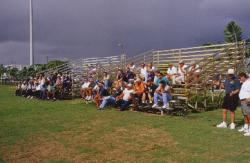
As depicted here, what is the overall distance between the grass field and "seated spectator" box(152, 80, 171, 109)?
84 cm

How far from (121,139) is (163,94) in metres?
5.63

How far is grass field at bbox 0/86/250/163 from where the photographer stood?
9.09 m

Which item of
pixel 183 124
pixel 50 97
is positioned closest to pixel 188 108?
pixel 183 124

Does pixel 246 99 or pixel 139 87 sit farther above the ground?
pixel 139 87

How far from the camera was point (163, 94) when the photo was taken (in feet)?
53.7

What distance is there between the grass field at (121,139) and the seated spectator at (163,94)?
0.84 meters

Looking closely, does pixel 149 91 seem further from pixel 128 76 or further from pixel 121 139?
pixel 121 139

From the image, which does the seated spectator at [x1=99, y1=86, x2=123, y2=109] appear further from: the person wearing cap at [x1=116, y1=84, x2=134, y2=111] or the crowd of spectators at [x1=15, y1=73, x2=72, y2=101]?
the crowd of spectators at [x1=15, y1=73, x2=72, y2=101]

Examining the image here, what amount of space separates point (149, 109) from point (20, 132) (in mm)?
6889

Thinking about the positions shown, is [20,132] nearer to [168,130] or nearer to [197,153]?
[168,130]

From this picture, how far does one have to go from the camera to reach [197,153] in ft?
30.0

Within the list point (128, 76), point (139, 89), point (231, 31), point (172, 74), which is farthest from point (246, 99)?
point (231, 31)

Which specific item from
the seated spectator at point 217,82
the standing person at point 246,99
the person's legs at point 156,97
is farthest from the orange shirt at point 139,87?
the standing person at point 246,99

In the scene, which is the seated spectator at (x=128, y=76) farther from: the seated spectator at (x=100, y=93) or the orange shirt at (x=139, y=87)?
the orange shirt at (x=139, y=87)
